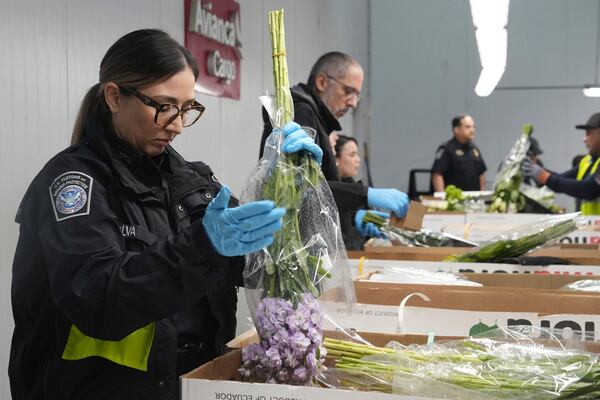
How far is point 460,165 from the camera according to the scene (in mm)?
9141

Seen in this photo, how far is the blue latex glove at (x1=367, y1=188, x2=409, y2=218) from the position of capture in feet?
10.8

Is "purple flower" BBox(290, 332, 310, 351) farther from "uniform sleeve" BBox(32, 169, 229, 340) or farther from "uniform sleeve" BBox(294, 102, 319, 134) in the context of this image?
"uniform sleeve" BBox(294, 102, 319, 134)

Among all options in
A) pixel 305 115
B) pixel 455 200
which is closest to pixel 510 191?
pixel 455 200

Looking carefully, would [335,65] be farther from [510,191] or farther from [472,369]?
[510,191]

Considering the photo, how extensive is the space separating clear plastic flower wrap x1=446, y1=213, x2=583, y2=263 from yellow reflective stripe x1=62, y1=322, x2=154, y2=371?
5.52 feet

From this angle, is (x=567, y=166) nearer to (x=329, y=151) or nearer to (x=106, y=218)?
(x=329, y=151)

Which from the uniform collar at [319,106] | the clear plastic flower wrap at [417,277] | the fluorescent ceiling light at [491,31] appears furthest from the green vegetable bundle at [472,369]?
the fluorescent ceiling light at [491,31]

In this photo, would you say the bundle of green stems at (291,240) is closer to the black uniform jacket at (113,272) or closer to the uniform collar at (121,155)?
the black uniform jacket at (113,272)

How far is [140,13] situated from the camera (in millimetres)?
3904

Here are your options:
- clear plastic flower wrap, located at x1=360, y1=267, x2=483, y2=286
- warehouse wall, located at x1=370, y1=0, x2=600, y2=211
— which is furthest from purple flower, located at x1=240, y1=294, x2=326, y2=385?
warehouse wall, located at x1=370, y1=0, x2=600, y2=211

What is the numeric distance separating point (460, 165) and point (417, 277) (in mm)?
6789

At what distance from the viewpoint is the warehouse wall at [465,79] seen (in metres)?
11.6

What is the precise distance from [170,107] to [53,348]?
0.59 metres

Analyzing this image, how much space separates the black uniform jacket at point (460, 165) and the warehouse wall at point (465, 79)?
95.9 inches
